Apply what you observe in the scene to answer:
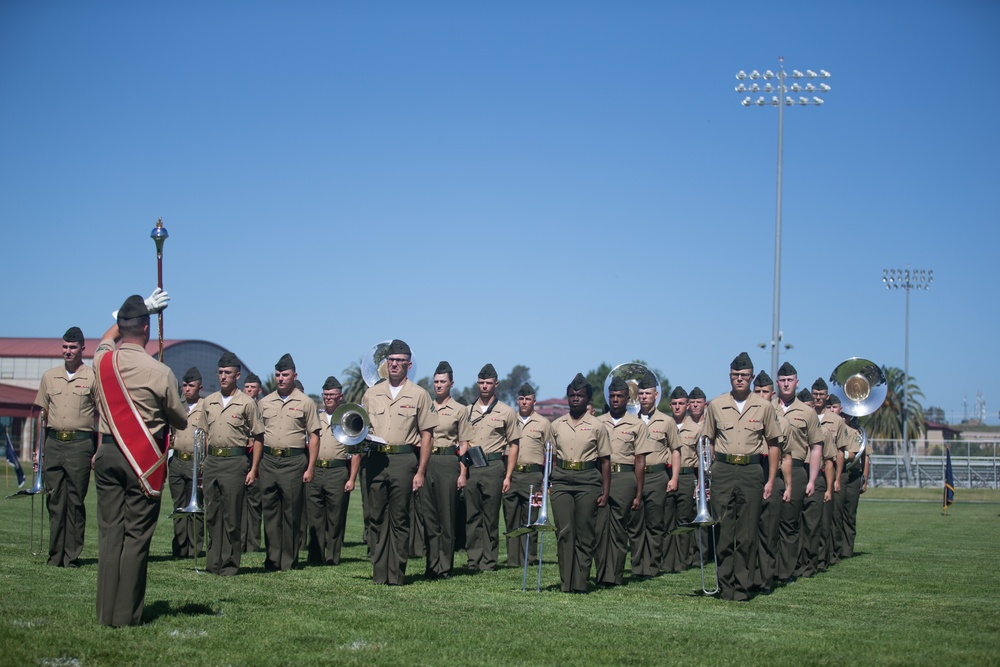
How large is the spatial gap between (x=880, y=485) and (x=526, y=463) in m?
36.9

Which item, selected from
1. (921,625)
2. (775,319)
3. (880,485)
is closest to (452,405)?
(921,625)

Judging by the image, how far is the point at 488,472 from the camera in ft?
51.1

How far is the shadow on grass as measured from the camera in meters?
9.36

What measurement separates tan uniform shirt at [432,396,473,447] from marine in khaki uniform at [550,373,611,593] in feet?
9.13

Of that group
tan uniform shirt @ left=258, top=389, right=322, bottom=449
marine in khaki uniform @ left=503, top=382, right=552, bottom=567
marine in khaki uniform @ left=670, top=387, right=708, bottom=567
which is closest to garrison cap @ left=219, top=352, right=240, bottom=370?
tan uniform shirt @ left=258, top=389, right=322, bottom=449

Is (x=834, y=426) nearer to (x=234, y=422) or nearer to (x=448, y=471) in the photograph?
(x=448, y=471)

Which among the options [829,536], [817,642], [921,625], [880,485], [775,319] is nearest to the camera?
[817,642]

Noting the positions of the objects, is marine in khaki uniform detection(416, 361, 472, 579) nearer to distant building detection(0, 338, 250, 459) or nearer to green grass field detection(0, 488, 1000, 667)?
green grass field detection(0, 488, 1000, 667)

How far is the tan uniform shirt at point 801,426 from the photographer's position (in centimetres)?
1407

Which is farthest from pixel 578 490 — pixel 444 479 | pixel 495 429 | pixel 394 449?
pixel 495 429

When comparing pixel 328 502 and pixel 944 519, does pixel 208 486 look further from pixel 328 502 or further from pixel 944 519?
pixel 944 519

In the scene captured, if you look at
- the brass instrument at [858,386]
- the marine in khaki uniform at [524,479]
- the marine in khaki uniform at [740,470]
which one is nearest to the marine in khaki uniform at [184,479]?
the marine in khaki uniform at [524,479]

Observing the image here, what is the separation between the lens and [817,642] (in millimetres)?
8992

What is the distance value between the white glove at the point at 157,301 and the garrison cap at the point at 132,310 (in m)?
0.05
